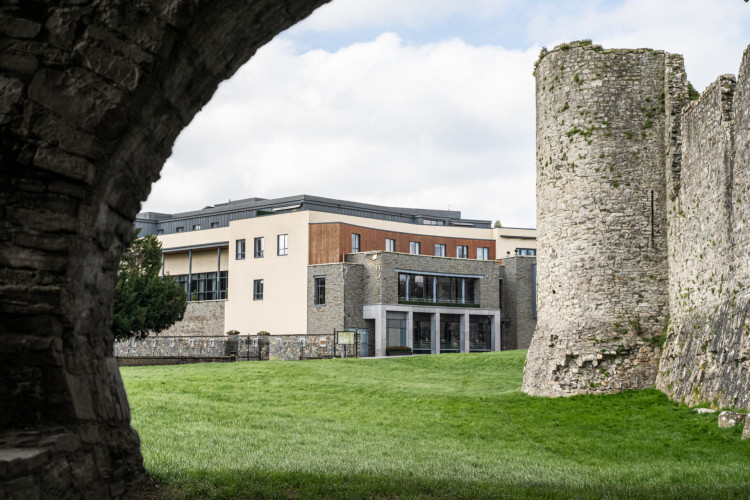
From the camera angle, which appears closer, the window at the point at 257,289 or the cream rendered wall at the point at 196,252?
the window at the point at 257,289

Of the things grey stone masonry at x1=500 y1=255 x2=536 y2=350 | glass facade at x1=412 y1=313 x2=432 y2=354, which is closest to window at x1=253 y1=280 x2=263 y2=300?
glass facade at x1=412 y1=313 x2=432 y2=354

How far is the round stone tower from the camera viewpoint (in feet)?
58.1

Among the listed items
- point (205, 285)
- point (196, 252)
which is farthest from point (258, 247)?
point (196, 252)

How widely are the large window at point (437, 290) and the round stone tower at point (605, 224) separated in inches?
1234

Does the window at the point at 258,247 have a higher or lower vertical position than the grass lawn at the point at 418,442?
higher

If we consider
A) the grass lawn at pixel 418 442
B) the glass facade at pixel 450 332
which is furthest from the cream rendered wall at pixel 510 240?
the grass lawn at pixel 418 442

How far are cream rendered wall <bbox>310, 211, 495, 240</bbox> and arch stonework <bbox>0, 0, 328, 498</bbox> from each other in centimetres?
4561

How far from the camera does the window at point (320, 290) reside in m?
49.2

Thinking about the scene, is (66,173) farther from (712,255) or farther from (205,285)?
(205,285)

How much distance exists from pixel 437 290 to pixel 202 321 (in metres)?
17.5

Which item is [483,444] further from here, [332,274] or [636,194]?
[332,274]

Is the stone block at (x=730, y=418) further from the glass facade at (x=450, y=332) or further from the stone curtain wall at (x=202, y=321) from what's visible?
the stone curtain wall at (x=202, y=321)

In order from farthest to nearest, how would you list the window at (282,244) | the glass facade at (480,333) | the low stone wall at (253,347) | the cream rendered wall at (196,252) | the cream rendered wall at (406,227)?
the cream rendered wall at (196,252) → the glass facade at (480,333) → the cream rendered wall at (406,227) → the window at (282,244) → the low stone wall at (253,347)

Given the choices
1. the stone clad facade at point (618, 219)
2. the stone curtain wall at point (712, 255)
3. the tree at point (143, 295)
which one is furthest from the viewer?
the tree at point (143, 295)
